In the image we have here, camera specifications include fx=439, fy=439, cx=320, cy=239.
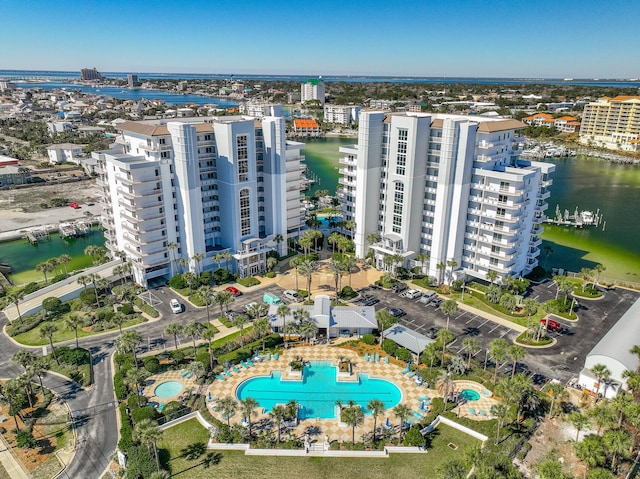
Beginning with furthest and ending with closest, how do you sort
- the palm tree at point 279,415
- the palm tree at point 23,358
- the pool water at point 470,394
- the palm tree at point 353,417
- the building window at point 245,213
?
1. the building window at point 245,213
2. the pool water at point 470,394
3. the palm tree at point 23,358
4. the palm tree at point 279,415
5. the palm tree at point 353,417

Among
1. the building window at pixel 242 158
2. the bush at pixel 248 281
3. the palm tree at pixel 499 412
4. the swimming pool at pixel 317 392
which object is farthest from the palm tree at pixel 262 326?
the building window at pixel 242 158

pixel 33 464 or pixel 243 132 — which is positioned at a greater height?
pixel 243 132

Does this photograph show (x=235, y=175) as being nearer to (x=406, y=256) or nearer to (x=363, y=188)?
(x=363, y=188)

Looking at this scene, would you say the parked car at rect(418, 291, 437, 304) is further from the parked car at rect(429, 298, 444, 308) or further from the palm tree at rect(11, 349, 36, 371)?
the palm tree at rect(11, 349, 36, 371)

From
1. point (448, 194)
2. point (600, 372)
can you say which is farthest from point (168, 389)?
point (448, 194)

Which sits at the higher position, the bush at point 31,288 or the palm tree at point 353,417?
the palm tree at point 353,417

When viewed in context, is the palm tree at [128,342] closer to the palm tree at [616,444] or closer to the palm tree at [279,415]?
the palm tree at [279,415]

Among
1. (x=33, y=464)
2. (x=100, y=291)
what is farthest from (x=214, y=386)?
(x=100, y=291)
